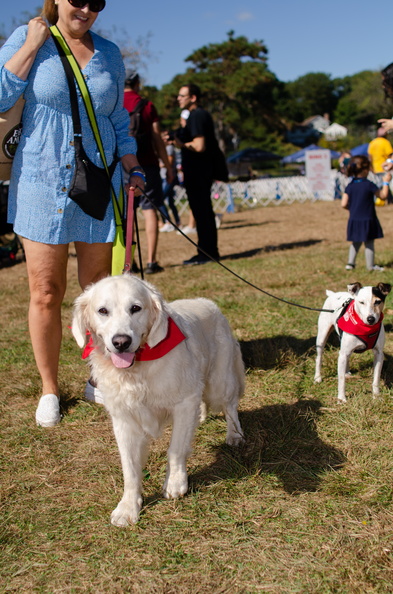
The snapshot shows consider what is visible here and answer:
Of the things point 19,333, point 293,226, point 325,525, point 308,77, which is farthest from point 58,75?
point 308,77

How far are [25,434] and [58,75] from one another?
210cm

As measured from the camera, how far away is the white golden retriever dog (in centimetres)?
234

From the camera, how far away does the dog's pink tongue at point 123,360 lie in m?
2.29

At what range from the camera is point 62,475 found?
2850 mm

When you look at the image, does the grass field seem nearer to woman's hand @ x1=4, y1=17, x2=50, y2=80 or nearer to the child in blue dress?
woman's hand @ x1=4, y1=17, x2=50, y2=80

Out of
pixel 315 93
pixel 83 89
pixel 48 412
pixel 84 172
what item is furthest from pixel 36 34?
pixel 315 93

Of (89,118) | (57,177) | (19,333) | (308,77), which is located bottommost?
(19,333)

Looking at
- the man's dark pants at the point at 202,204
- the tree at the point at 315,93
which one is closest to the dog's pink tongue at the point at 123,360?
the man's dark pants at the point at 202,204

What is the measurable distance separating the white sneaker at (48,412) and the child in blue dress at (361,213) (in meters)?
5.11

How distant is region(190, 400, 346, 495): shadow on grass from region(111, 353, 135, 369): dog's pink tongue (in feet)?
2.56

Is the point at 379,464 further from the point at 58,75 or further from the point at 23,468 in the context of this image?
the point at 58,75

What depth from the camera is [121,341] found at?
7.29ft

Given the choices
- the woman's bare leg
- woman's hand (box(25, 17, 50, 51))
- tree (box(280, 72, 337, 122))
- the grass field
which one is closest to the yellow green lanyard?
woman's hand (box(25, 17, 50, 51))

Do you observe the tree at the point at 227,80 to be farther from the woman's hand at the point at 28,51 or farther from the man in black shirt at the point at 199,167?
the woman's hand at the point at 28,51
